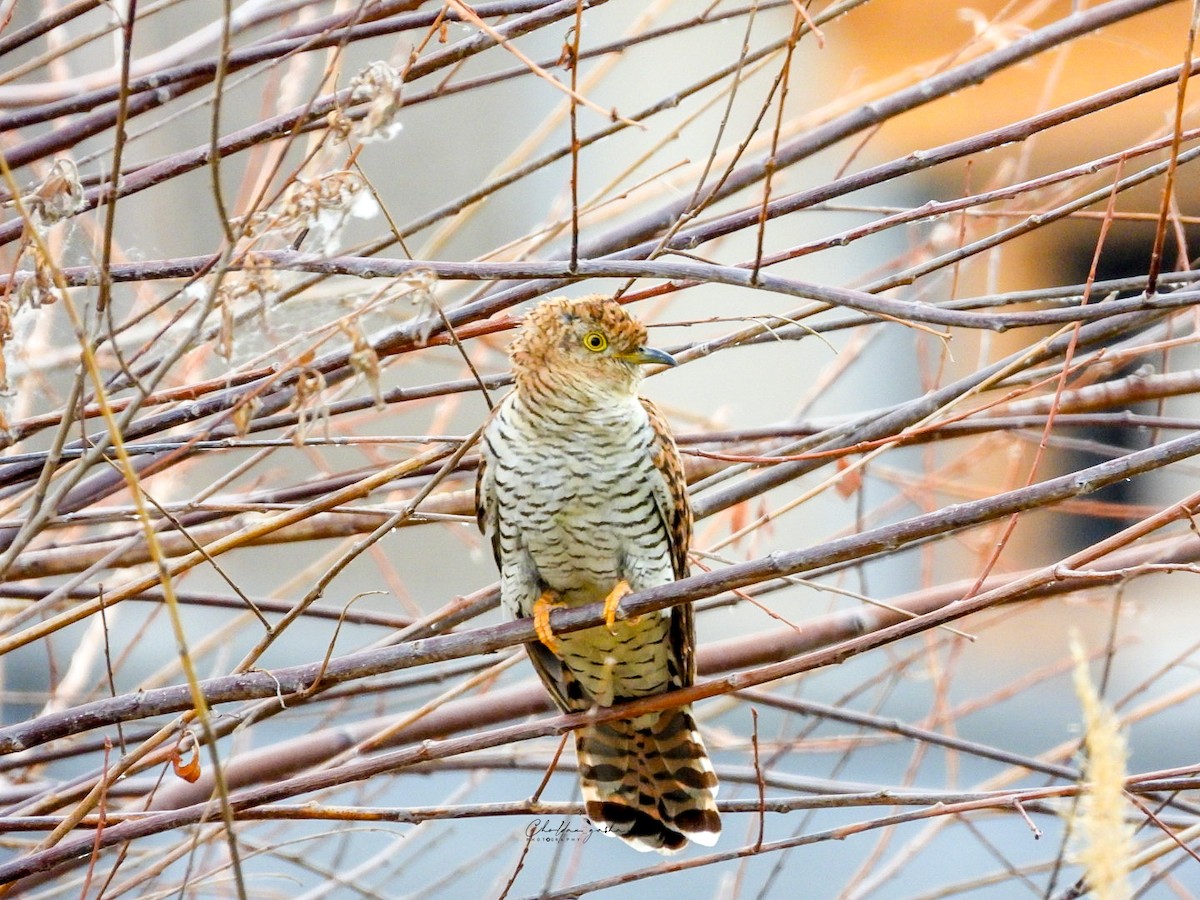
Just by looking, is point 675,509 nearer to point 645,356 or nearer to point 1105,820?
point 645,356

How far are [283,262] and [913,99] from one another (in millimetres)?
1334

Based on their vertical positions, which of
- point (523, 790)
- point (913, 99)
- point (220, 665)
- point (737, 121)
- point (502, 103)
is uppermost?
point (502, 103)

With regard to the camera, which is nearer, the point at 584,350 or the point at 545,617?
the point at 545,617

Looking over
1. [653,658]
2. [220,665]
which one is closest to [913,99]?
[653,658]

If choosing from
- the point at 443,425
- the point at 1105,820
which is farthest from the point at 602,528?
the point at 1105,820

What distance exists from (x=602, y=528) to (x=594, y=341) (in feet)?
1.40

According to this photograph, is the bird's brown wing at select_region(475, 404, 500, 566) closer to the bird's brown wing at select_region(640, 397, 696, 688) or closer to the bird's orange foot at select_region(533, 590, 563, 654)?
the bird's orange foot at select_region(533, 590, 563, 654)

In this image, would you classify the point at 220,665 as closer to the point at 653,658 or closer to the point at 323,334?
the point at 653,658

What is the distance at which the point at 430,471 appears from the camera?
8.93ft

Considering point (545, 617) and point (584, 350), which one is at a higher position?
point (584, 350)

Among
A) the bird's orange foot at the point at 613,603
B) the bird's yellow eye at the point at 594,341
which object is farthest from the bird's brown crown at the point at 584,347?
the bird's orange foot at the point at 613,603

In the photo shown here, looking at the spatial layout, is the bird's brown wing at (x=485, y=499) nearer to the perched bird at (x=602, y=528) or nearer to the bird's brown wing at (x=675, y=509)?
the perched bird at (x=602, y=528)

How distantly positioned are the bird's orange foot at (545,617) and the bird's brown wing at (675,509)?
293mm

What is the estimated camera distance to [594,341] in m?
2.83
